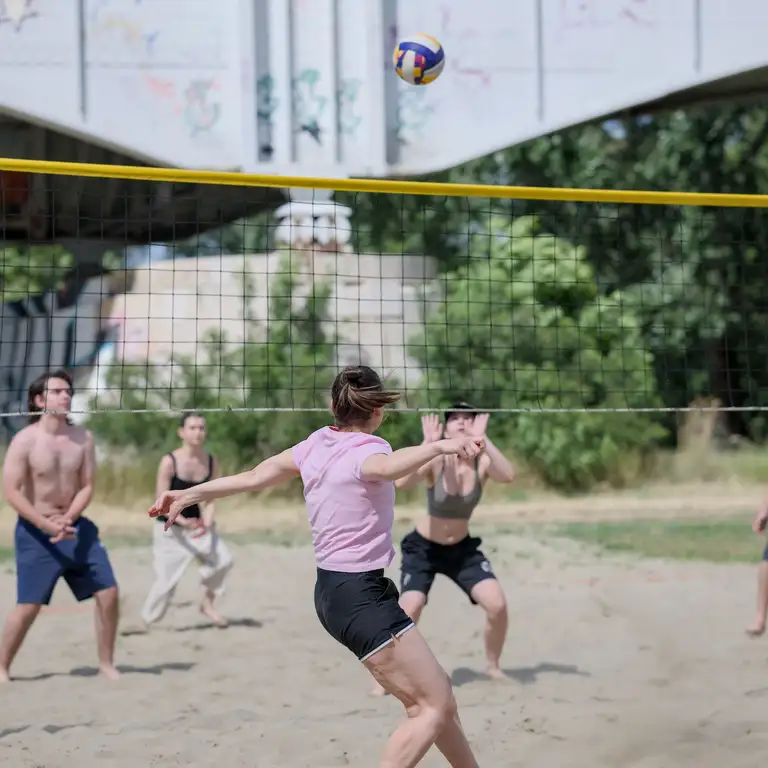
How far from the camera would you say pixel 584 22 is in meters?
13.7

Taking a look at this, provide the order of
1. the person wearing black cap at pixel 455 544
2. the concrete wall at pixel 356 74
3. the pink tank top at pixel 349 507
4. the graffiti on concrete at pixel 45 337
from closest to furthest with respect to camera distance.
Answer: the pink tank top at pixel 349 507 < the person wearing black cap at pixel 455 544 < the concrete wall at pixel 356 74 < the graffiti on concrete at pixel 45 337

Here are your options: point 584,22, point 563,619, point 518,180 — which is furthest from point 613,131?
point 563,619

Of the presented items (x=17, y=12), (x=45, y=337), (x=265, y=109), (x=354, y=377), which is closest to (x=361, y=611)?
(x=354, y=377)

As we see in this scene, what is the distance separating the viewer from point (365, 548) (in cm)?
396

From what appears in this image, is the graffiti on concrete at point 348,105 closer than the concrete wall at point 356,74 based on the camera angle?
No

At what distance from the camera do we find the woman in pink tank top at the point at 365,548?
150 inches

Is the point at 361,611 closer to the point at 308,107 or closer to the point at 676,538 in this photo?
the point at 676,538

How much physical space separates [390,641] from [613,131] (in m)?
19.1

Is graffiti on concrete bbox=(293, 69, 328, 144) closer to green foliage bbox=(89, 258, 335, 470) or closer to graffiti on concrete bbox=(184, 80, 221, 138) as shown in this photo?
graffiti on concrete bbox=(184, 80, 221, 138)

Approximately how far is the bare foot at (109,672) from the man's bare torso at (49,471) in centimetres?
89

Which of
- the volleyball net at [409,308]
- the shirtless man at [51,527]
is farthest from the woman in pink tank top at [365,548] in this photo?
the volleyball net at [409,308]

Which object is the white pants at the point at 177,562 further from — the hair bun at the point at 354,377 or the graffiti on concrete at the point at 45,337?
the graffiti on concrete at the point at 45,337

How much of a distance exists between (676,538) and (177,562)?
5539 mm

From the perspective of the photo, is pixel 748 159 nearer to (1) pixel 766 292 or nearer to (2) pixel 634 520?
(1) pixel 766 292
